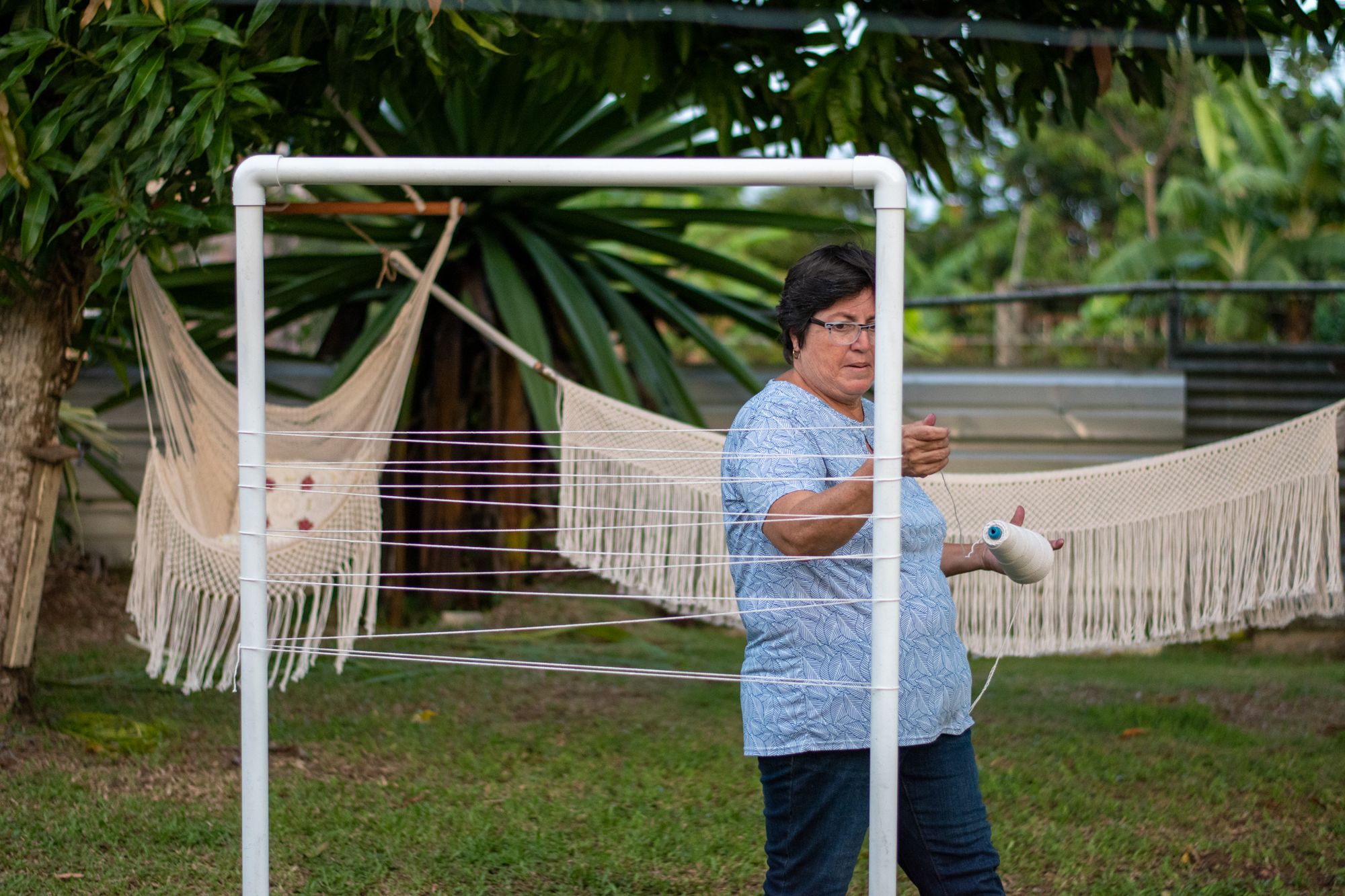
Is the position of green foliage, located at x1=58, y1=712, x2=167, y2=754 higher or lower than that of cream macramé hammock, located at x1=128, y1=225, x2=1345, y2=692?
lower

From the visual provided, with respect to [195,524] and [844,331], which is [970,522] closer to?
[844,331]

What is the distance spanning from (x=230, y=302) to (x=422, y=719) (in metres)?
1.88

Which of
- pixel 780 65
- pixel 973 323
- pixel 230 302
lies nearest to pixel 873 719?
pixel 780 65

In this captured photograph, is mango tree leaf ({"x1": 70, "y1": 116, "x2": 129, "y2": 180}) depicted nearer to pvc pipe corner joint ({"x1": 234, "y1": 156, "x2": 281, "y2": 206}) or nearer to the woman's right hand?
pvc pipe corner joint ({"x1": 234, "y1": 156, "x2": 281, "y2": 206})

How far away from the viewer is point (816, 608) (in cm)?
153

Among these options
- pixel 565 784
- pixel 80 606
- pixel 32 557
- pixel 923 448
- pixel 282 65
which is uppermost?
pixel 282 65

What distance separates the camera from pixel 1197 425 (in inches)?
195

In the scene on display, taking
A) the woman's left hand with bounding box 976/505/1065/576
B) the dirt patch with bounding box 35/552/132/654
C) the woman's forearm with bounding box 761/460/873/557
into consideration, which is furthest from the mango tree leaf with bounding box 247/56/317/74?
the dirt patch with bounding box 35/552/132/654

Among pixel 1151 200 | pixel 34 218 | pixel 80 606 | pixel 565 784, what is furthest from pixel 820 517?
pixel 1151 200

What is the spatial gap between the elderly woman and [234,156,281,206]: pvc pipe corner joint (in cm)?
65

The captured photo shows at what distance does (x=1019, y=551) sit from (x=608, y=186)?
694mm

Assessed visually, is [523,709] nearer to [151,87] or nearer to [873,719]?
[151,87]

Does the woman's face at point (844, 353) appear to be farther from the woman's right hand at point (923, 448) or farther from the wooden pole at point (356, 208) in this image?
the wooden pole at point (356, 208)

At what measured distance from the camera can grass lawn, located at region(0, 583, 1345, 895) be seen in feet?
7.48
